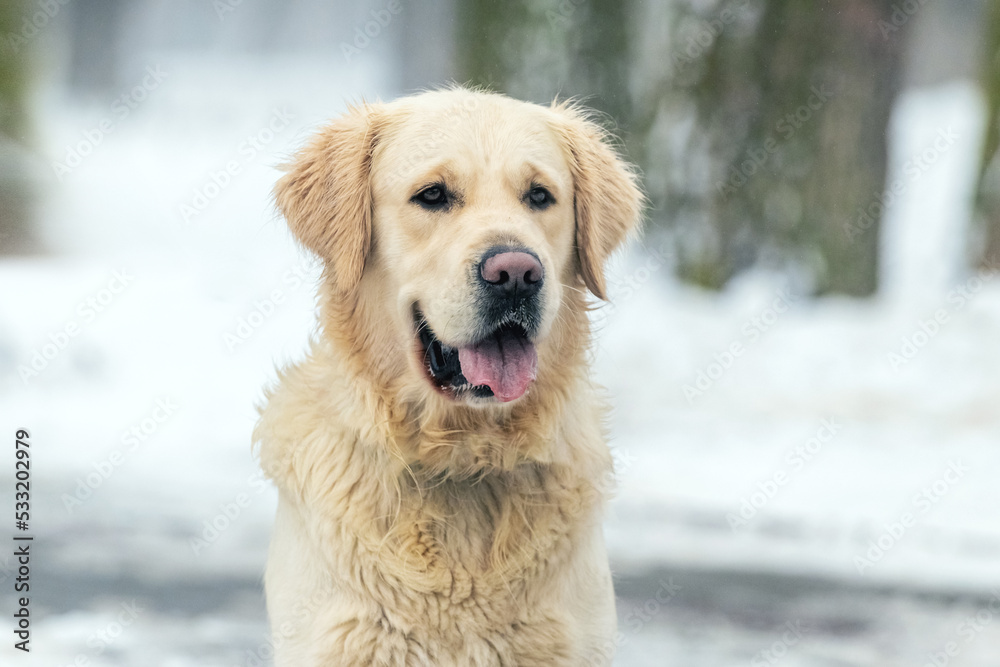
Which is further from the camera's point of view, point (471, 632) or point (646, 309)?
point (646, 309)

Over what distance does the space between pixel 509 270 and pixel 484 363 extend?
30 cm

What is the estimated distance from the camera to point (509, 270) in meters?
2.48

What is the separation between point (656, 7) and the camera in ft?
29.1

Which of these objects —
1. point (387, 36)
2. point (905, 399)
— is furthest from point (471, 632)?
point (387, 36)

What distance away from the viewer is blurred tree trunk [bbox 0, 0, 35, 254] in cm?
954

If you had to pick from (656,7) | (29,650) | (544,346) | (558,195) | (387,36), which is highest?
(387,36)

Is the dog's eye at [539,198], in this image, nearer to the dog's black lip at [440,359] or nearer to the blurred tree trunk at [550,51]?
the dog's black lip at [440,359]

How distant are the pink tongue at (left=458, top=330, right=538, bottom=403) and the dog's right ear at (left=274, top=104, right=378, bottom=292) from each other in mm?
459

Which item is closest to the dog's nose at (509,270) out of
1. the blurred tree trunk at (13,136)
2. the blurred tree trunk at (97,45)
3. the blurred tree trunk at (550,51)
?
the blurred tree trunk at (550,51)

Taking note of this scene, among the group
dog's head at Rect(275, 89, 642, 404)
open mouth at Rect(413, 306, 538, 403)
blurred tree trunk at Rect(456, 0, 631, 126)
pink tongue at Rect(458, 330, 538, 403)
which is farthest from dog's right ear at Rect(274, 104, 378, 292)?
blurred tree trunk at Rect(456, 0, 631, 126)

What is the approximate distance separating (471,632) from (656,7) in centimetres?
745

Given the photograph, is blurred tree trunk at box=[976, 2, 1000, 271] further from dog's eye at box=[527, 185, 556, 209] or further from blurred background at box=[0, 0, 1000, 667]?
dog's eye at box=[527, 185, 556, 209]

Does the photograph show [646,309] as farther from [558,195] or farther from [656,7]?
[558,195]

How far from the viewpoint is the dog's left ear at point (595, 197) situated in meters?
3.05
